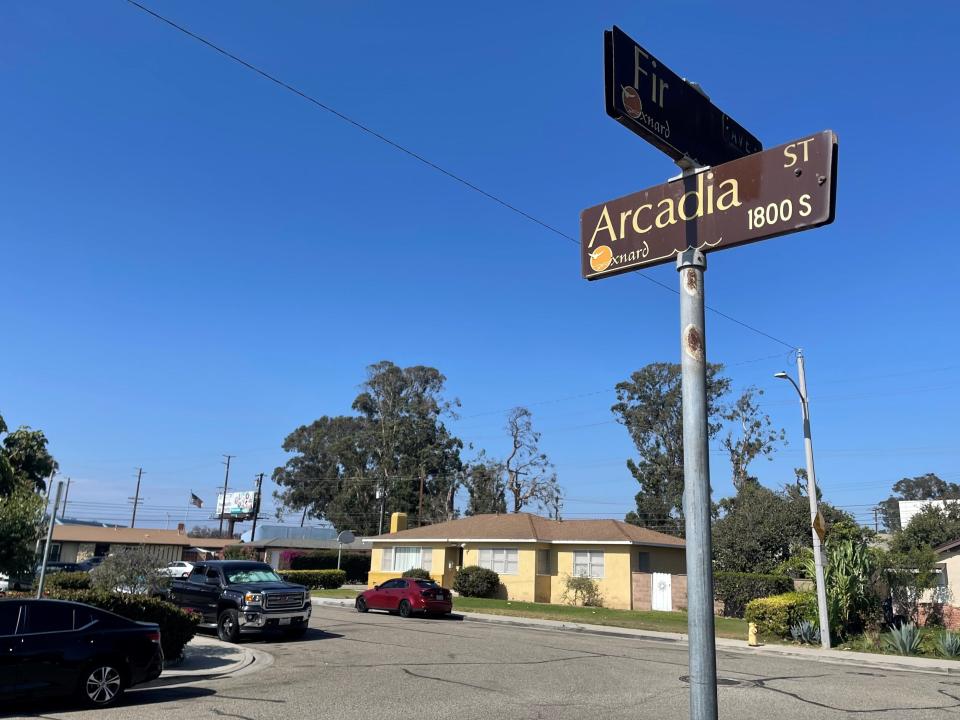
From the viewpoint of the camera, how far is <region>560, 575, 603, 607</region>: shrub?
3556cm

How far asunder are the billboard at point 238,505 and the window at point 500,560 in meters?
54.6

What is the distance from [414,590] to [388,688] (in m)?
16.1

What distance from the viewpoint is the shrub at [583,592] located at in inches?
1400

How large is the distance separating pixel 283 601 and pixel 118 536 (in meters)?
58.7

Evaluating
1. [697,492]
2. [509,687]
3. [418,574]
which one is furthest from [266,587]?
[418,574]

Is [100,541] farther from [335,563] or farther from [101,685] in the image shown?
[101,685]

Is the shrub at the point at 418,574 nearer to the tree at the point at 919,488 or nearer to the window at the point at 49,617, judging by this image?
the window at the point at 49,617

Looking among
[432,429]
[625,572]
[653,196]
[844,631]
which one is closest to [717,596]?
[625,572]

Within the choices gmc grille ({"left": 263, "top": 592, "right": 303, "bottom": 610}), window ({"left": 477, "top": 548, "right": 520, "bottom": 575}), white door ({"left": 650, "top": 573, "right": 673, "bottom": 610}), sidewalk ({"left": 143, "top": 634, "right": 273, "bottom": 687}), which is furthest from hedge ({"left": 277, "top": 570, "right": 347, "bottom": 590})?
sidewalk ({"left": 143, "top": 634, "right": 273, "bottom": 687})

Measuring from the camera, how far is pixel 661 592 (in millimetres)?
34281

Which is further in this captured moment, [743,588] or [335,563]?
[335,563]

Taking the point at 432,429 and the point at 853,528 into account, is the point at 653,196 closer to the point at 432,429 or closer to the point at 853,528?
the point at 853,528

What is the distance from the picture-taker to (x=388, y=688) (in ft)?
39.0

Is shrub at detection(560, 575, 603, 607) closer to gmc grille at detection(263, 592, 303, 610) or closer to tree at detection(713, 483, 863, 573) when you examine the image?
tree at detection(713, 483, 863, 573)
